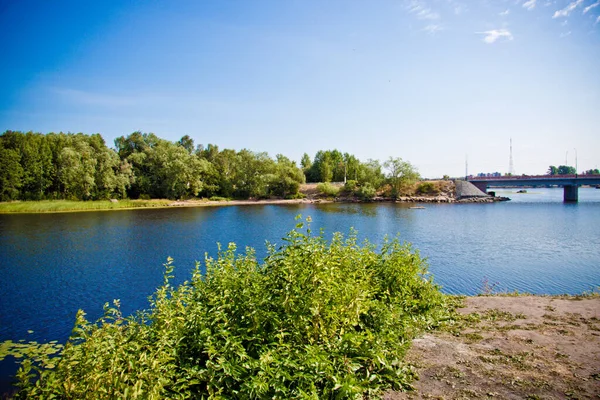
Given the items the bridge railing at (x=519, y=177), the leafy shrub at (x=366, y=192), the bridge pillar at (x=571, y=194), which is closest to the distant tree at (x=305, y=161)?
the leafy shrub at (x=366, y=192)

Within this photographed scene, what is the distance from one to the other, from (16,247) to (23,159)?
194 ft

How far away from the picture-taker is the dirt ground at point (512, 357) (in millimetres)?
6699

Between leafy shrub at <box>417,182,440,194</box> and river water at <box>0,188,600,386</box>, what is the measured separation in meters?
58.7

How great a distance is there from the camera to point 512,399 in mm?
6371

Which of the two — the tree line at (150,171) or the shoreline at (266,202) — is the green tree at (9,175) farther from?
the shoreline at (266,202)

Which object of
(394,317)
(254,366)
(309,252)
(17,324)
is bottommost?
(17,324)

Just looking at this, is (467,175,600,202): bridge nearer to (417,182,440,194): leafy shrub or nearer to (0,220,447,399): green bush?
(417,182,440,194): leafy shrub

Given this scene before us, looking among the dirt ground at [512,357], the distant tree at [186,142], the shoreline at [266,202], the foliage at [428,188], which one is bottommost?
the dirt ground at [512,357]

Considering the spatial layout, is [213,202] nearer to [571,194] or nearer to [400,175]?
[400,175]

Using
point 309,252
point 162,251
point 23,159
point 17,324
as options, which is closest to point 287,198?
point 23,159

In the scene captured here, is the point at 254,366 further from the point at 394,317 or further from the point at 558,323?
the point at 558,323

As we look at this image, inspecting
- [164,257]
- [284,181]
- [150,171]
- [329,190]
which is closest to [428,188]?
[329,190]

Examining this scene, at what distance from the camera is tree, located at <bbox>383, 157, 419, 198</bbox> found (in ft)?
351

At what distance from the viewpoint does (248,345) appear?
6535 mm
